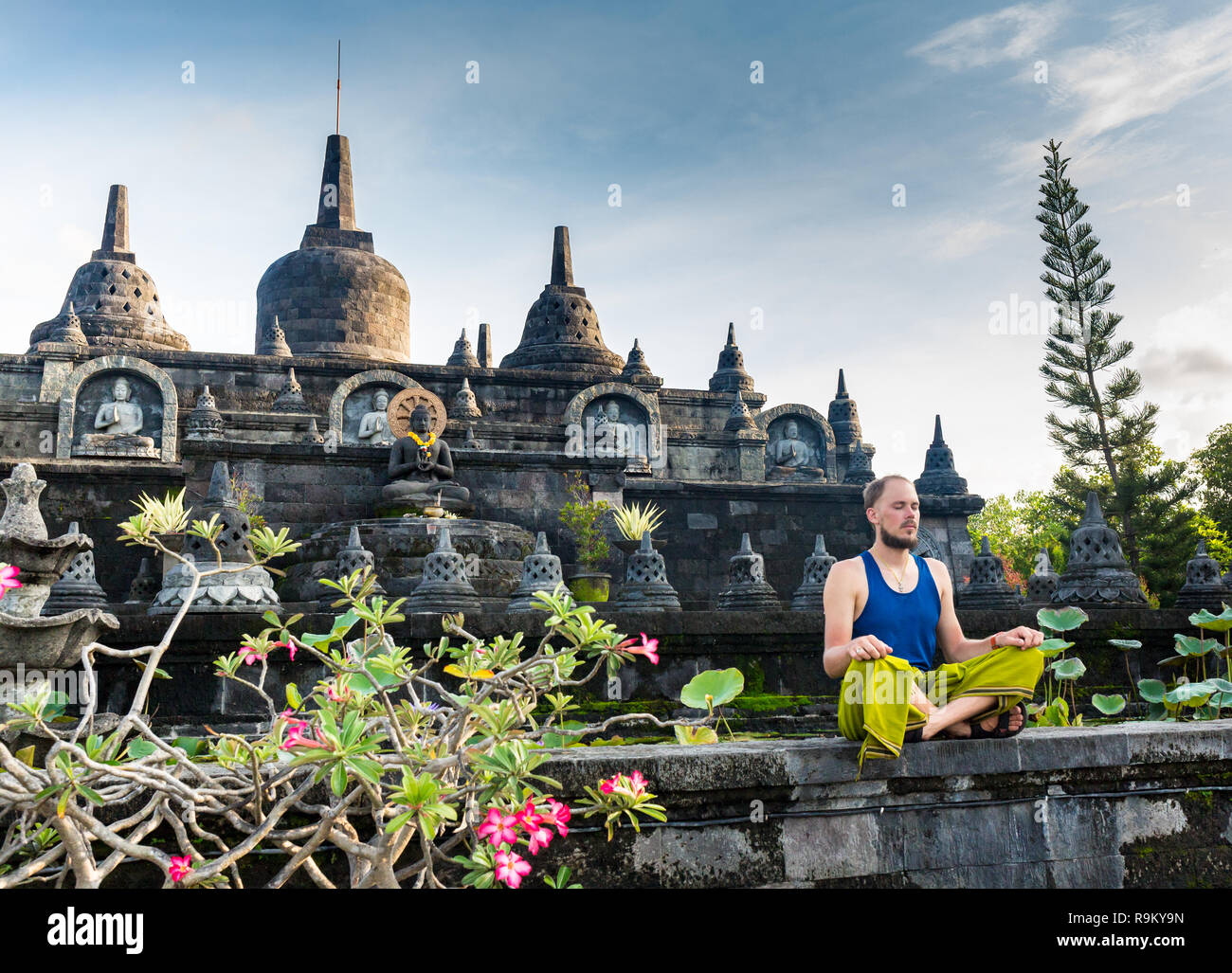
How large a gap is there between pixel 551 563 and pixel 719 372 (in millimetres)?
16915

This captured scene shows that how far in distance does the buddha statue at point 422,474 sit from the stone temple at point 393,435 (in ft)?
0.08

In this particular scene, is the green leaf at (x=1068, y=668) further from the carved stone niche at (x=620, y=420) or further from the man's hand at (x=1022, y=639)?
the carved stone niche at (x=620, y=420)

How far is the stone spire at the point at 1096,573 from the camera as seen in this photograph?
8891 millimetres

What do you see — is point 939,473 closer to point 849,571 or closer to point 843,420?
point 843,420

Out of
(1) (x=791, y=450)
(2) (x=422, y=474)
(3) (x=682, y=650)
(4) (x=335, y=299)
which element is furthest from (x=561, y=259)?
(3) (x=682, y=650)

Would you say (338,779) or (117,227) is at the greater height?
(117,227)

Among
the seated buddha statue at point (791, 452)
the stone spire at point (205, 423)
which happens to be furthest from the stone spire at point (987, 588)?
the stone spire at point (205, 423)

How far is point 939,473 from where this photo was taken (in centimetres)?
1680

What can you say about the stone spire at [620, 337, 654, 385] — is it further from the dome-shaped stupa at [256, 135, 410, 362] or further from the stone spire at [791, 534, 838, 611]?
the stone spire at [791, 534, 838, 611]

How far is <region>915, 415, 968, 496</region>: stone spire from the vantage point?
54.4ft

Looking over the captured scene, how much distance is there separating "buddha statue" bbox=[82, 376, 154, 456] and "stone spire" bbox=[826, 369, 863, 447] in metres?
14.9

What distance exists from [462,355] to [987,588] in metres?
16.4

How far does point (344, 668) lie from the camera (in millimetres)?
3064
